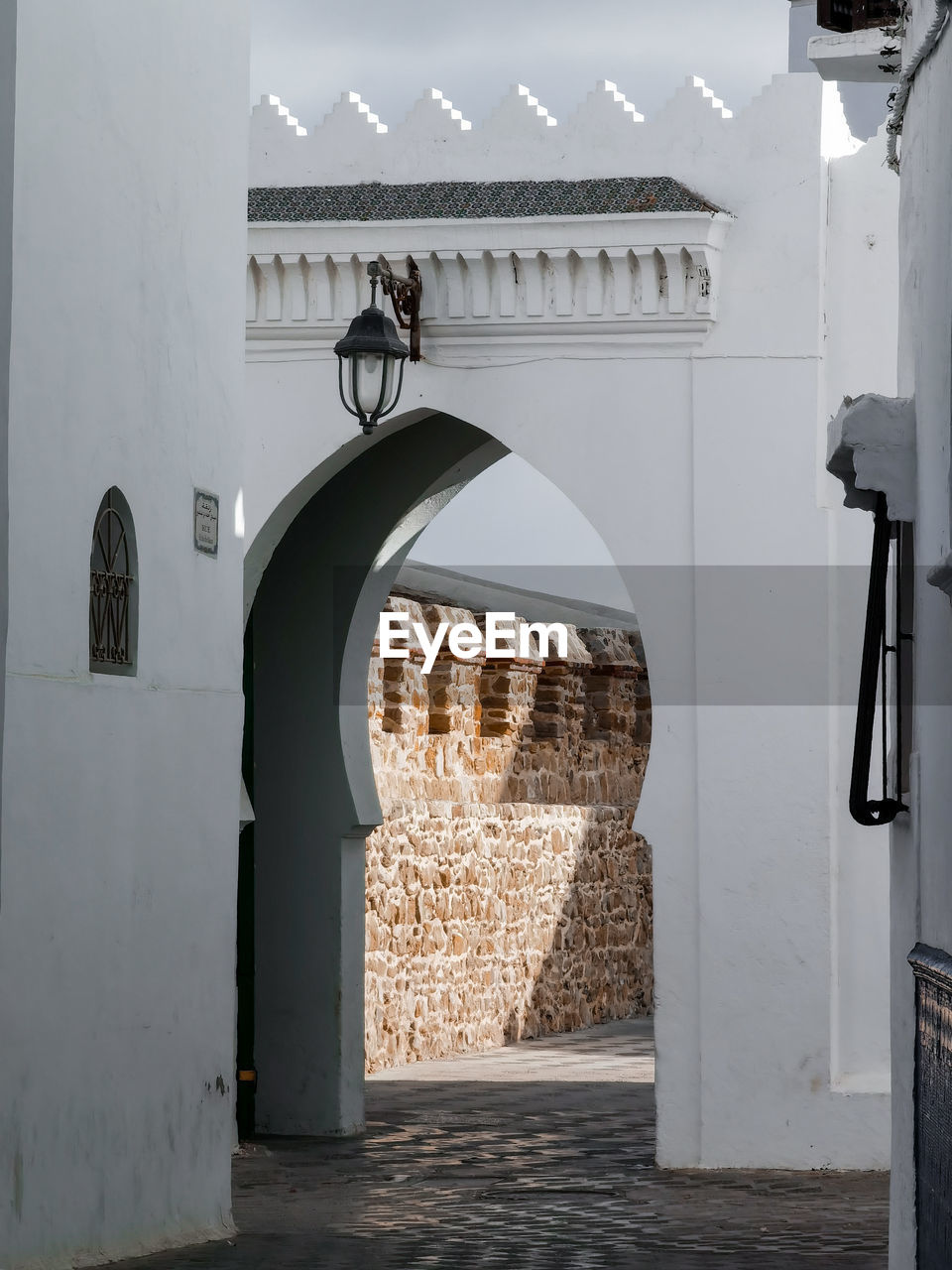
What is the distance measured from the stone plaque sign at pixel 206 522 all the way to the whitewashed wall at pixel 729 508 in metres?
2.11

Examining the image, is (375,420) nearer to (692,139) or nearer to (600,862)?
(692,139)

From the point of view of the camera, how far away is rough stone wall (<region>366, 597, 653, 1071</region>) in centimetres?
1494

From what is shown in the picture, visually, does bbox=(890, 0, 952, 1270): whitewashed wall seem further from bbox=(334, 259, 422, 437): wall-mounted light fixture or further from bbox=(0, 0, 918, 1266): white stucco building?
bbox=(334, 259, 422, 437): wall-mounted light fixture

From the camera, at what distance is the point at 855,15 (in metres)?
6.39

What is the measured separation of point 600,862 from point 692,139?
33.5 ft

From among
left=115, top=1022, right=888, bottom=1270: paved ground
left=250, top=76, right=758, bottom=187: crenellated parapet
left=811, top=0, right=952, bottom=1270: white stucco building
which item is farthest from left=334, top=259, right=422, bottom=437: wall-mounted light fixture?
left=811, top=0, right=952, bottom=1270: white stucco building

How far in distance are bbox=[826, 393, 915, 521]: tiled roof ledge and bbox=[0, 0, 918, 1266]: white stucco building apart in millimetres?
2440

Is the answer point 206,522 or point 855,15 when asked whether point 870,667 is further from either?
point 206,522

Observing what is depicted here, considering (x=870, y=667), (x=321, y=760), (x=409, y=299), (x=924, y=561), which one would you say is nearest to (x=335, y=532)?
(x=321, y=760)

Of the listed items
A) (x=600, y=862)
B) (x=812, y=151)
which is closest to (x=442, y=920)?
(x=600, y=862)

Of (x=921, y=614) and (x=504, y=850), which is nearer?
(x=921, y=614)

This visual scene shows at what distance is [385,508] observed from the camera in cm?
1141

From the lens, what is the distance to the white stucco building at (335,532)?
21.4 feet

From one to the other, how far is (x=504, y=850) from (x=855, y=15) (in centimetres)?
1112
